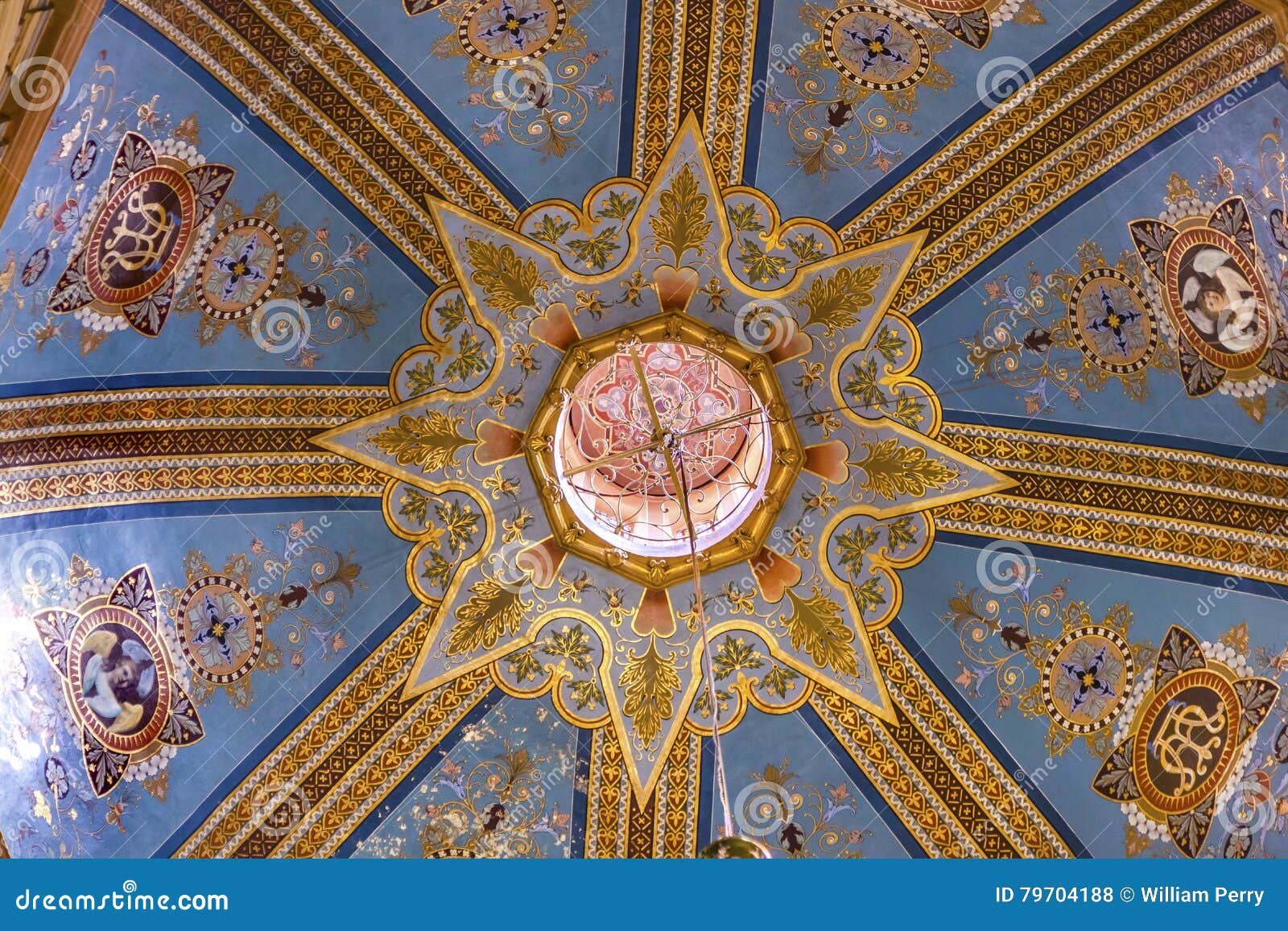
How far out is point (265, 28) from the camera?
35.7 ft

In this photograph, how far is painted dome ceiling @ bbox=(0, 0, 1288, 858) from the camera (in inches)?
437

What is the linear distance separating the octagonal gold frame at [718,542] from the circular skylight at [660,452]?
6 cm

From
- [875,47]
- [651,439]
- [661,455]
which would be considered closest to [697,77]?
[875,47]

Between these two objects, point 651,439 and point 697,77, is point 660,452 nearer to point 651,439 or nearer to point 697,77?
point 651,439

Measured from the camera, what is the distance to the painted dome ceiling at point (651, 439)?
11.1 meters

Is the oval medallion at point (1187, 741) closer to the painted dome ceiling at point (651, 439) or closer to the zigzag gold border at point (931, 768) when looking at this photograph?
the painted dome ceiling at point (651, 439)

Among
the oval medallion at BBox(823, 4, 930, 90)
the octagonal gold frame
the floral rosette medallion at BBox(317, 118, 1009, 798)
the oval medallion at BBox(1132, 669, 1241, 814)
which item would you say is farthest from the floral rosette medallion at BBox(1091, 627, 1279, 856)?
the oval medallion at BBox(823, 4, 930, 90)

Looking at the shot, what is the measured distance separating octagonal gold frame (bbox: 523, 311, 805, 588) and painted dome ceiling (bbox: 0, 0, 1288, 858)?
35mm

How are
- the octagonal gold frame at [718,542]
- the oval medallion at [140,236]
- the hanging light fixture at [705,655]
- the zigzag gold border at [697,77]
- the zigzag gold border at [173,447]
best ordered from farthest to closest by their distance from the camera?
the octagonal gold frame at [718,542], the zigzag gold border at [173,447], the zigzag gold border at [697,77], the oval medallion at [140,236], the hanging light fixture at [705,655]

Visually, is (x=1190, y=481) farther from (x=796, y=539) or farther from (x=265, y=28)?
(x=265, y=28)

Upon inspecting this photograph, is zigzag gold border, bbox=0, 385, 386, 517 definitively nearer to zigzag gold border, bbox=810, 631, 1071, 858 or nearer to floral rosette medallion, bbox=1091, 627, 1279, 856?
zigzag gold border, bbox=810, 631, 1071, 858

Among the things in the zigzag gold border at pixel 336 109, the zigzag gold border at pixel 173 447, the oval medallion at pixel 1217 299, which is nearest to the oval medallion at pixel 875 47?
the oval medallion at pixel 1217 299

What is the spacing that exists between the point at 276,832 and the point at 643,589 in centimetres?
346

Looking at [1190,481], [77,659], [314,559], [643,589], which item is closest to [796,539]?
[643,589]
